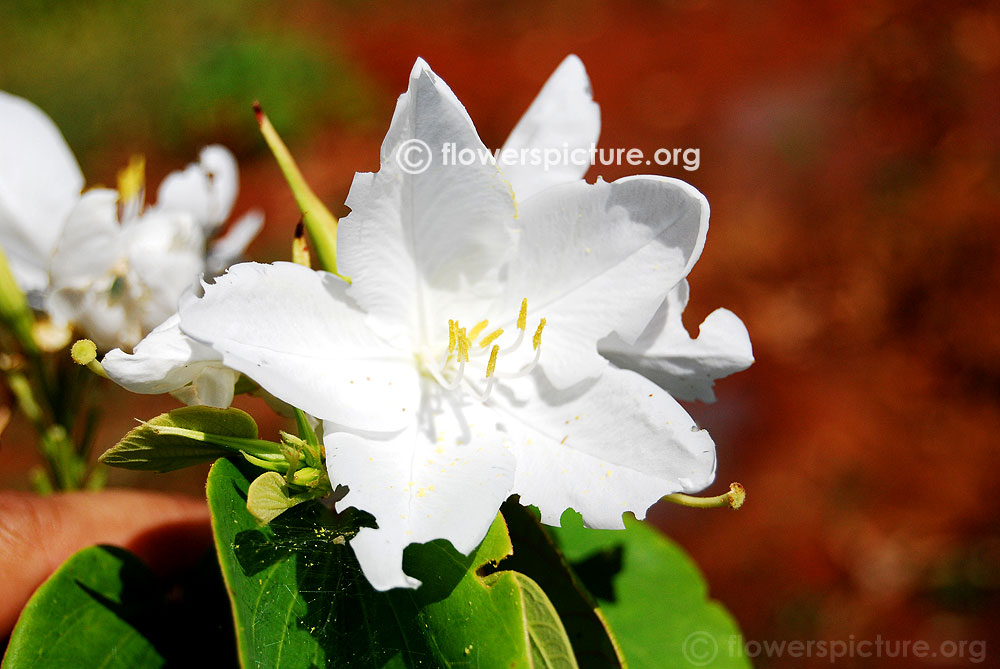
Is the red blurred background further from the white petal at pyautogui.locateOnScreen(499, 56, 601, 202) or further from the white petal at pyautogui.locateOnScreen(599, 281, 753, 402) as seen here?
the white petal at pyautogui.locateOnScreen(499, 56, 601, 202)

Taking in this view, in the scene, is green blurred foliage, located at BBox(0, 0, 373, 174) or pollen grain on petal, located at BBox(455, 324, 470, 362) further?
green blurred foliage, located at BBox(0, 0, 373, 174)

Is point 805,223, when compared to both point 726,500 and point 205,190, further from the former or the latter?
point 726,500

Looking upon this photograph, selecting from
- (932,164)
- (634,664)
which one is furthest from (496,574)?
(932,164)

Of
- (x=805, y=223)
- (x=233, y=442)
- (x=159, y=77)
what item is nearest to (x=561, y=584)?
(x=233, y=442)

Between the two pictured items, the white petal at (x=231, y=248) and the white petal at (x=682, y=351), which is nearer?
the white petal at (x=682, y=351)

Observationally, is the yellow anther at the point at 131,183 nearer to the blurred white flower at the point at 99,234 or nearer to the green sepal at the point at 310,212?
the blurred white flower at the point at 99,234

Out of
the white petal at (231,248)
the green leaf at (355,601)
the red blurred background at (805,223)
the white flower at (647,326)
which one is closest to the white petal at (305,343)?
the green leaf at (355,601)

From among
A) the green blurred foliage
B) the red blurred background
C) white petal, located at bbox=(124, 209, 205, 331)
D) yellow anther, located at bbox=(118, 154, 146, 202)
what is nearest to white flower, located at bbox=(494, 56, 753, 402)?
white petal, located at bbox=(124, 209, 205, 331)
